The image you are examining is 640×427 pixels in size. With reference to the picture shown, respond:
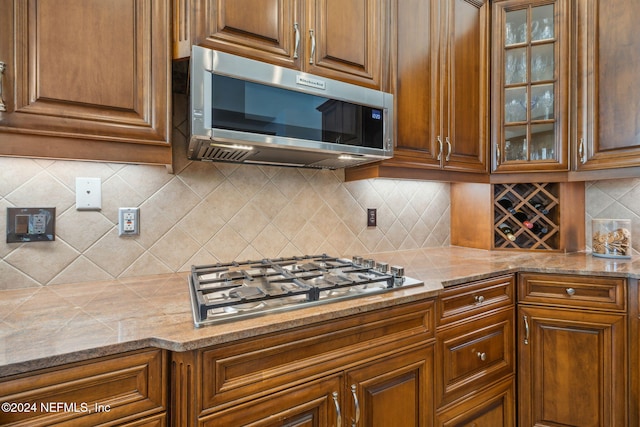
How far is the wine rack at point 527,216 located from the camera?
6.57 ft

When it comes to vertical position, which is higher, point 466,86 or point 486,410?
point 466,86

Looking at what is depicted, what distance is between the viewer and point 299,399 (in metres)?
0.92

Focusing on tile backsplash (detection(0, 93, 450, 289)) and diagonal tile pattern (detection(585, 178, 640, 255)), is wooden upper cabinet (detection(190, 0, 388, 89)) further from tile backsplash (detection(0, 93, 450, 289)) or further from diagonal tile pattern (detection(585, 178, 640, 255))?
diagonal tile pattern (detection(585, 178, 640, 255))

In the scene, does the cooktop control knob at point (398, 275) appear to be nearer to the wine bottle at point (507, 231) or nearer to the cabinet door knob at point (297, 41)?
the cabinet door knob at point (297, 41)

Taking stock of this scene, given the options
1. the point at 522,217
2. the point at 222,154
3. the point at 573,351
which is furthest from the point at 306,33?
the point at 573,351

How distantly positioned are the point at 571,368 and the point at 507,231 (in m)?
0.83

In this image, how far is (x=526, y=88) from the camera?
193 centimetres

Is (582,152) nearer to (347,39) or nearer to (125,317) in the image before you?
(347,39)

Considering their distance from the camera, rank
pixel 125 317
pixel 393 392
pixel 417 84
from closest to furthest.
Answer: pixel 125 317
pixel 393 392
pixel 417 84

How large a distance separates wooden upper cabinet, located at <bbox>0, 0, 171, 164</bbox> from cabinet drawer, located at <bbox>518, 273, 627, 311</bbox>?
1.68 metres

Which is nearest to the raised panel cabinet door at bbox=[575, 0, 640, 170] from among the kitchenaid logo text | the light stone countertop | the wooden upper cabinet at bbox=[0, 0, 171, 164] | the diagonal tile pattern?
the diagonal tile pattern

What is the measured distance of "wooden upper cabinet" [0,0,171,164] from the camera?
89 centimetres

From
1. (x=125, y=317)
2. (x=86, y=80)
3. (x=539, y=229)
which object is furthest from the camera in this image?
(x=539, y=229)

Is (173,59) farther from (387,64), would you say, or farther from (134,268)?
(387,64)
